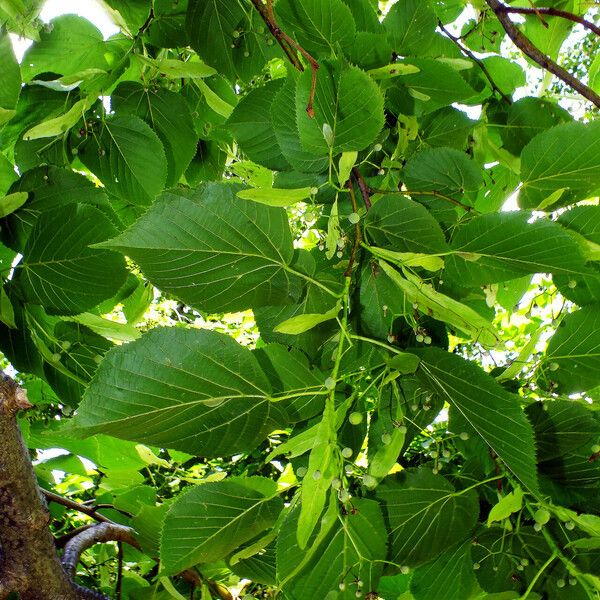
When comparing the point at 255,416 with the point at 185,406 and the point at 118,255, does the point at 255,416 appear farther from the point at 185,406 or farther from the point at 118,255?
the point at 118,255

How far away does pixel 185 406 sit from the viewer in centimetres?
60

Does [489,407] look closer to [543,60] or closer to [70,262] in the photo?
[543,60]

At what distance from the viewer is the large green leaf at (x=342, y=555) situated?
25.8 inches

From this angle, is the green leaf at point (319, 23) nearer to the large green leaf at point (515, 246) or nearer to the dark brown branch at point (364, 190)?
the dark brown branch at point (364, 190)

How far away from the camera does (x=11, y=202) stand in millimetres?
865

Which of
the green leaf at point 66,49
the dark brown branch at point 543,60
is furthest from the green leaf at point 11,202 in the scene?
the dark brown branch at point 543,60

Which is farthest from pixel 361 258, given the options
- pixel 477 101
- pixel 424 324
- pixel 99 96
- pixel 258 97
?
pixel 99 96

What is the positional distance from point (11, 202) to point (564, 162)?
0.71 m

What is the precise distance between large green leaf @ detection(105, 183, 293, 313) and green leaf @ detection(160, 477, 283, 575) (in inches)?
8.1

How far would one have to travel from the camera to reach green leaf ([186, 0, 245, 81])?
0.98 meters

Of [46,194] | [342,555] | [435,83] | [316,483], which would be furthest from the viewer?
[46,194]

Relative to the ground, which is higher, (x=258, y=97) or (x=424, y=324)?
(x=258, y=97)

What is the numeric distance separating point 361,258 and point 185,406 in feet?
0.89

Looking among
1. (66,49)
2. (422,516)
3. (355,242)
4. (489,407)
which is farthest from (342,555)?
(66,49)
